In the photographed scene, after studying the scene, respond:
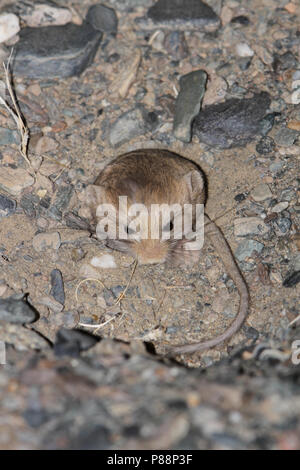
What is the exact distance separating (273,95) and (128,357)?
129 inches

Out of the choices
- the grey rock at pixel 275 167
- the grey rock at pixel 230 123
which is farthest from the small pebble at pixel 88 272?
the grey rock at pixel 275 167

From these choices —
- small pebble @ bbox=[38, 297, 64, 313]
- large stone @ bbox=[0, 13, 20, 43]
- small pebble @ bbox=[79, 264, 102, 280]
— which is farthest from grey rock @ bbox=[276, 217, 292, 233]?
large stone @ bbox=[0, 13, 20, 43]

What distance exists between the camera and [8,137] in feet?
16.1

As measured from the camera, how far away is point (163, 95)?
17.7 feet

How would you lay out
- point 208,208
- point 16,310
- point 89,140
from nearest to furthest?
point 16,310 < point 208,208 < point 89,140

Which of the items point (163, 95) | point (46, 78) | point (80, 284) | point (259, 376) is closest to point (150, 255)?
point (80, 284)

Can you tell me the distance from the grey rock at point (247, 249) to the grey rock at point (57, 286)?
146 cm

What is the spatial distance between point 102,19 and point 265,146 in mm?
2271

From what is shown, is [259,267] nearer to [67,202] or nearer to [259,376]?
[259,376]

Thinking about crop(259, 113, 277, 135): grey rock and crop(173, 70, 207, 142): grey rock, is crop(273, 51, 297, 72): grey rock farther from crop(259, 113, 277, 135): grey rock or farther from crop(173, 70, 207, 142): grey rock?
crop(173, 70, 207, 142): grey rock

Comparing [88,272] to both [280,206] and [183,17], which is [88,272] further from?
[183,17]

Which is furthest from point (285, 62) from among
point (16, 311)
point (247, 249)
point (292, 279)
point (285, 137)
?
point (16, 311)

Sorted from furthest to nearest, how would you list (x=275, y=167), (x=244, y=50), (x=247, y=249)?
1. (x=244, y=50)
2. (x=275, y=167)
3. (x=247, y=249)

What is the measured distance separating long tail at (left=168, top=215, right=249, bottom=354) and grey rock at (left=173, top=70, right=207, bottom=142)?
3.27 ft
